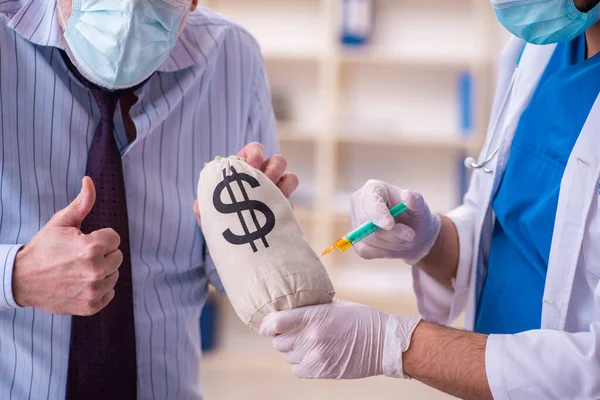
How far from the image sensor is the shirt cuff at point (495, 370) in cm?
109

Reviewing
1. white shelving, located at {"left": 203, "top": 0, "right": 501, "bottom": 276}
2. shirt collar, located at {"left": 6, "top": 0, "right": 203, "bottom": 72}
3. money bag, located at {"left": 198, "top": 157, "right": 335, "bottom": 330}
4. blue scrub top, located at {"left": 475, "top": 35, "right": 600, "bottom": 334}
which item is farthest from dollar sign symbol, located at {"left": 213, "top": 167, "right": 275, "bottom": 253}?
white shelving, located at {"left": 203, "top": 0, "right": 501, "bottom": 276}

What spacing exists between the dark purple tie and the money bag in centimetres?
19

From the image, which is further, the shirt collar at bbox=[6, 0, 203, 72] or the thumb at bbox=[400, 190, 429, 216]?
the thumb at bbox=[400, 190, 429, 216]

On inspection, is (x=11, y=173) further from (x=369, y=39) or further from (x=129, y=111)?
(x=369, y=39)

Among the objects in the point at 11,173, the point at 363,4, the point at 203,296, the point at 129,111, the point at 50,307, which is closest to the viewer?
the point at 50,307

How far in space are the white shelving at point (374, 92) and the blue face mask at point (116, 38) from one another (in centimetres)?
216

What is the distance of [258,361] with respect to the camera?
3494 millimetres

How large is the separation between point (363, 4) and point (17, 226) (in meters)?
2.45

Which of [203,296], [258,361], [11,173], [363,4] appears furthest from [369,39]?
[11,173]

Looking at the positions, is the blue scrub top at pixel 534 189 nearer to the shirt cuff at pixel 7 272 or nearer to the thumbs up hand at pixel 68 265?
the thumbs up hand at pixel 68 265

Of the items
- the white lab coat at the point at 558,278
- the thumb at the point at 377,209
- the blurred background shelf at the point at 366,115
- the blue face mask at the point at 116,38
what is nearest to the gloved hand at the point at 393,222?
the thumb at the point at 377,209

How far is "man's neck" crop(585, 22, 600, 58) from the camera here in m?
1.27

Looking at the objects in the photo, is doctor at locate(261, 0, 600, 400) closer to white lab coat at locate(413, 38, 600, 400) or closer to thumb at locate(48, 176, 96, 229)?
white lab coat at locate(413, 38, 600, 400)

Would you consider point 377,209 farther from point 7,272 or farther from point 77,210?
point 7,272
